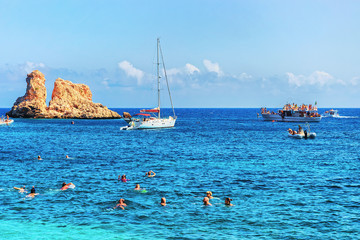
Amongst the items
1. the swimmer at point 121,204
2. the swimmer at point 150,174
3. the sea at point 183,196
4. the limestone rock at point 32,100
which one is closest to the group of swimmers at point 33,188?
the sea at point 183,196

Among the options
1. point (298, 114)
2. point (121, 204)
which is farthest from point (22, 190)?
point (298, 114)

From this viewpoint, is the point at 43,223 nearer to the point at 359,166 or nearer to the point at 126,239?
the point at 126,239

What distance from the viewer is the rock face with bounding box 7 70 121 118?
158375 mm

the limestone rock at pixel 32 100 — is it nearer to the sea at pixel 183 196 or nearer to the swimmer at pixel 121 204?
the sea at pixel 183 196

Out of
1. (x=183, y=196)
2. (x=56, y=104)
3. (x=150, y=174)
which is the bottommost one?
(x=183, y=196)

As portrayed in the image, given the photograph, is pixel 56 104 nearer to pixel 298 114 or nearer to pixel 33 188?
pixel 298 114

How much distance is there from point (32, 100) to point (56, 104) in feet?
31.4

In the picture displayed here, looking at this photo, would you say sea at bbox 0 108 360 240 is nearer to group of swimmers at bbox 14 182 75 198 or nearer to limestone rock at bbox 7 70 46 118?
group of swimmers at bbox 14 182 75 198

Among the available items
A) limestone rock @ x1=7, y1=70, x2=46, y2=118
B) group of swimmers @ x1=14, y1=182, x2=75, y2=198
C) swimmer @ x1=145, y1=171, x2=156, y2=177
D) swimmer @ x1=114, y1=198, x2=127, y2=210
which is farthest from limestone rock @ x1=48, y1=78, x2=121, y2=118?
swimmer @ x1=114, y1=198, x2=127, y2=210

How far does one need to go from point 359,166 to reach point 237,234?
29165 mm

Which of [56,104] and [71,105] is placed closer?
[56,104]

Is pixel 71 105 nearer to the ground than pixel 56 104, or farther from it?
nearer to the ground

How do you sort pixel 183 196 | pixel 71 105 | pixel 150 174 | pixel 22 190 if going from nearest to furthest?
1. pixel 183 196
2. pixel 22 190
3. pixel 150 174
4. pixel 71 105

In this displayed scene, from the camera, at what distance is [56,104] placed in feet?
535
